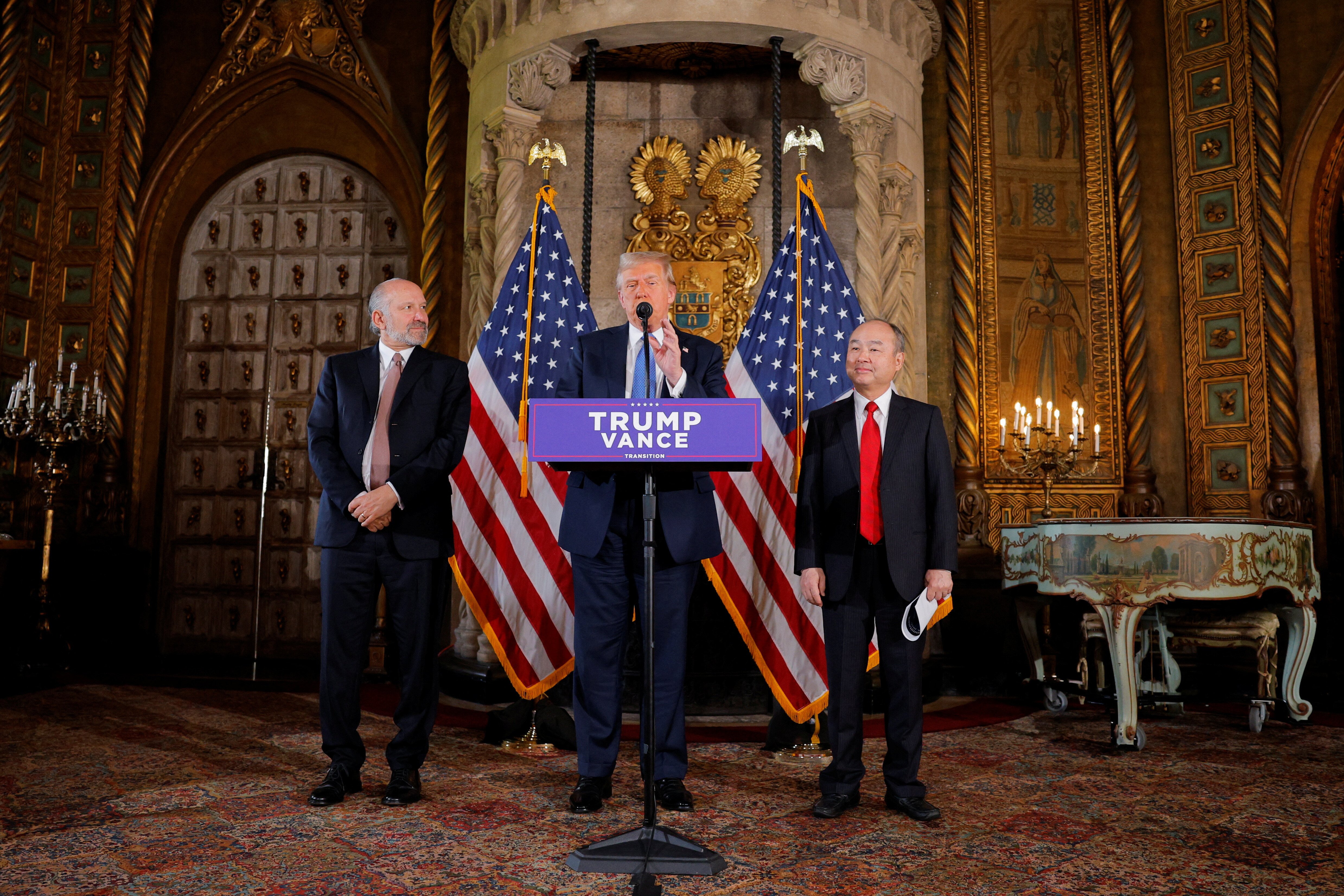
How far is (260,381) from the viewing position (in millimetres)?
8195

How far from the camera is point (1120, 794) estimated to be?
138 inches

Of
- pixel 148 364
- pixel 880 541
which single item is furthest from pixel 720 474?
pixel 148 364

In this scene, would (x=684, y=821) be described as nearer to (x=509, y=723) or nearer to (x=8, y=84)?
(x=509, y=723)

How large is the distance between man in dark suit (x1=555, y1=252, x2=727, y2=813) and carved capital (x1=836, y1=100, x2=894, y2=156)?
10.9ft

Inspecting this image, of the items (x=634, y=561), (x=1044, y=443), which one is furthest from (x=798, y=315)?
(x=1044, y=443)

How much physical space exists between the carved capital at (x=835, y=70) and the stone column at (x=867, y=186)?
0.30 feet

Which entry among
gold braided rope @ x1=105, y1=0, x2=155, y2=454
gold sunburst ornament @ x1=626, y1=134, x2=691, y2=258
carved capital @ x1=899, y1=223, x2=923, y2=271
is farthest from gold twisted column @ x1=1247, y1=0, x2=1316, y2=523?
gold braided rope @ x1=105, y1=0, x2=155, y2=454

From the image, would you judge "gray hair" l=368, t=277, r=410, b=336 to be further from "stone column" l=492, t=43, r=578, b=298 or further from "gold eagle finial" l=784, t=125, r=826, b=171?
"stone column" l=492, t=43, r=578, b=298

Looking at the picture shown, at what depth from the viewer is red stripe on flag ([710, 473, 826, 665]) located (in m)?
4.41

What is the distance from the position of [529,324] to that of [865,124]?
2810 mm

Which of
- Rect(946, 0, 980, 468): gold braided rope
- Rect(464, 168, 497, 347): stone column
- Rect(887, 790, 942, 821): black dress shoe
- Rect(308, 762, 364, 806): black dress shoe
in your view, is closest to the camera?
Rect(887, 790, 942, 821): black dress shoe

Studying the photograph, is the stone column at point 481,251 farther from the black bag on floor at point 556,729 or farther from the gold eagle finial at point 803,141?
the black bag on floor at point 556,729

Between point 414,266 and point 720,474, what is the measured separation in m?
4.26

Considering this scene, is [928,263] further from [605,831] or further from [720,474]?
[605,831]
